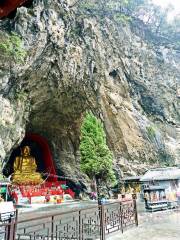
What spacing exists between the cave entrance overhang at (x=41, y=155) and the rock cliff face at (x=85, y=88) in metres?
0.66

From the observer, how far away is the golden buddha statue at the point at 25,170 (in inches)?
987

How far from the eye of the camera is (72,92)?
2225 cm

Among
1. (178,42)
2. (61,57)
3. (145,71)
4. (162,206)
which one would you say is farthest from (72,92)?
(178,42)

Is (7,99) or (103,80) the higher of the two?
(103,80)

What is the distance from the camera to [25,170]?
26453 millimetres

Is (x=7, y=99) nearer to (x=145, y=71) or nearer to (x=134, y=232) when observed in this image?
(x=134, y=232)

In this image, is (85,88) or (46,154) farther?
(46,154)

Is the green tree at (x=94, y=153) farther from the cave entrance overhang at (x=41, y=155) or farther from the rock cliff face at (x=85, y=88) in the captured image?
the cave entrance overhang at (x=41, y=155)

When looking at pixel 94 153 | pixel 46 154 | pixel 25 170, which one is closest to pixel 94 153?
pixel 94 153

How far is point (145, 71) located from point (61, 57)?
53.2ft

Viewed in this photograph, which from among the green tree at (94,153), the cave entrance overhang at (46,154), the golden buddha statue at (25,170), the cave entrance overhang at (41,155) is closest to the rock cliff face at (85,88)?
the cave entrance overhang at (46,154)

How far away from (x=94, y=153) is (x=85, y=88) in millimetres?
5484

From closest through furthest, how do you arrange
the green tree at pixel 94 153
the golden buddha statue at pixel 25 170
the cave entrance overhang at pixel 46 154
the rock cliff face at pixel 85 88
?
1. the rock cliff face at pixel 85 88
2. the green tree at pixel 94 153
3. the golden buddha statue at pixel 25 170
4. the cave entrance overhang at pixel 46 154

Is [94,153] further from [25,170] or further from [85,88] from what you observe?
[25,170]
